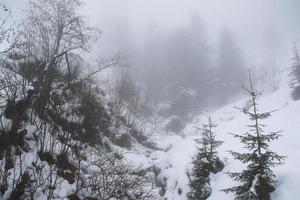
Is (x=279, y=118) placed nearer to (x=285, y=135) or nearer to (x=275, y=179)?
(x=285, y=135)

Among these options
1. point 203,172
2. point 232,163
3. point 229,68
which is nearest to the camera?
point 203,172

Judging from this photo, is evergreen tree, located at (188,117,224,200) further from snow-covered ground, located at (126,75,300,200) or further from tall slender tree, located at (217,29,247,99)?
tall slender tree, located at (217,29,247,99)

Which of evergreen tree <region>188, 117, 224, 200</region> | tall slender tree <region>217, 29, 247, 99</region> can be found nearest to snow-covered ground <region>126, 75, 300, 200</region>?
evergreen tree <region>188, 117, 224, 200</region>

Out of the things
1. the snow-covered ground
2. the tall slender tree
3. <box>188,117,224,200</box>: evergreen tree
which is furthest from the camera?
the tall slender tree

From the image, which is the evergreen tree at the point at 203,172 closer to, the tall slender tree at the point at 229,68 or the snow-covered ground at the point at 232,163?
the snow-covered ground at the point at 232,163

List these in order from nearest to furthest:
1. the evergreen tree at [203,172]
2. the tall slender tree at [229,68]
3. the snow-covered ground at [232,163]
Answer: the snow-covered ground at [232,163] < the evergreen tree at [203,172] < the tall slender tree at [229,68]

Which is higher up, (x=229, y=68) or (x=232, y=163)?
(x=229, y=68)

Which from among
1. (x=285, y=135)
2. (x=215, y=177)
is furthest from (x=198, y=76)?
(x=215, y=177)

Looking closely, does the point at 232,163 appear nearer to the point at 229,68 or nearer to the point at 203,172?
the point at 203,172

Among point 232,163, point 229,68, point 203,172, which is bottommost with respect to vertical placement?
point 203,172

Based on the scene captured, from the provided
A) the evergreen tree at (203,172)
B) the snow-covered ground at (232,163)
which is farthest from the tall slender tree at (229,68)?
the evergreen tree at (203,172)

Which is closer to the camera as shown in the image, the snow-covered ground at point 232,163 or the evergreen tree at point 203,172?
the snow-covered ground at point 232,163

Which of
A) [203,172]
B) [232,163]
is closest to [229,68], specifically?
[232,163]

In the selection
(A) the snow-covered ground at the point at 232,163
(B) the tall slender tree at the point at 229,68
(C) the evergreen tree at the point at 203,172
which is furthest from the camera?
(B) the tall slender tree at the point at 229,68
